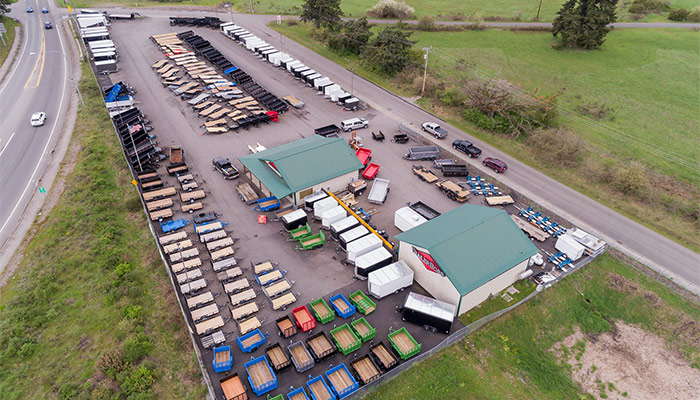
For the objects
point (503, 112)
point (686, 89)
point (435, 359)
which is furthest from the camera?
point (686, 89)

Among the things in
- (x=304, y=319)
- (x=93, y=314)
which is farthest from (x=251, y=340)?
(x=93, y=314)

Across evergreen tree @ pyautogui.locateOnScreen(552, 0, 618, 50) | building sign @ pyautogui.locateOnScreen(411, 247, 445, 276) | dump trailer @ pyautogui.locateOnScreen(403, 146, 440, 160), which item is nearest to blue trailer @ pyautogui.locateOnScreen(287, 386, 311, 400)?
building sign @ pyautogui.locateOnScreen(411, 247, 445, 276)

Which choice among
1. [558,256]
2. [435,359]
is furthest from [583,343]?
[435,359]

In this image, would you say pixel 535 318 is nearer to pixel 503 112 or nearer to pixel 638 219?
pixel 638 219

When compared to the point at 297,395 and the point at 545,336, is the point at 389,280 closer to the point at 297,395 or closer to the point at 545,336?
the point at 297,395

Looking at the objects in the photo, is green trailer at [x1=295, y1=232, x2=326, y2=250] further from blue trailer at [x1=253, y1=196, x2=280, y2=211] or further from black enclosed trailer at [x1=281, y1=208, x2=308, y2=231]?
blue trailer at [x1=253, y1=196, x2=280, y2=211]
